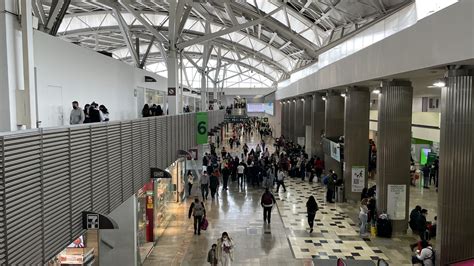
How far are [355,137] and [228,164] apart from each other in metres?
7.70

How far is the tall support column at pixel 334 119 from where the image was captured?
79.3ft

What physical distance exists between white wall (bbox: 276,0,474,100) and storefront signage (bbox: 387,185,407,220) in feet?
12.6

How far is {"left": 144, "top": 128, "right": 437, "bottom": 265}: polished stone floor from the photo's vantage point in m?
12.4

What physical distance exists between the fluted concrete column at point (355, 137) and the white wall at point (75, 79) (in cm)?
988

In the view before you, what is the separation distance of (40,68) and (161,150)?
4.42 meters

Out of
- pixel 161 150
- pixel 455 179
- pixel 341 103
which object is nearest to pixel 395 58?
pixel 455 179

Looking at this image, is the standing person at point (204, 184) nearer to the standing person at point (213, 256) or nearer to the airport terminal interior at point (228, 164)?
the airport terminal interior at point (228, 164)

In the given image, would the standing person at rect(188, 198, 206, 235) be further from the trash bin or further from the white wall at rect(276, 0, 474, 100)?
the trash bin

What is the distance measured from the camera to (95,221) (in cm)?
620

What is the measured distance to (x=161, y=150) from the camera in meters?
12.6

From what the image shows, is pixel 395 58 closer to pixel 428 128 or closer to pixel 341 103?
pixel 341 103

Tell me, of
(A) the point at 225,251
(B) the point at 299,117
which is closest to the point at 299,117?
(B) the point at 299,117

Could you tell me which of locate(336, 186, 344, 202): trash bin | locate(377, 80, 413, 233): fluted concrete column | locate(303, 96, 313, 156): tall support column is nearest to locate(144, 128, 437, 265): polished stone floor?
locate(336, 186, 344, 202): trash bin

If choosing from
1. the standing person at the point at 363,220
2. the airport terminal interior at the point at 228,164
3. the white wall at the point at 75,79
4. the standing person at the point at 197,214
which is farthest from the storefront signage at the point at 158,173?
the standing person at the point at 363,220
